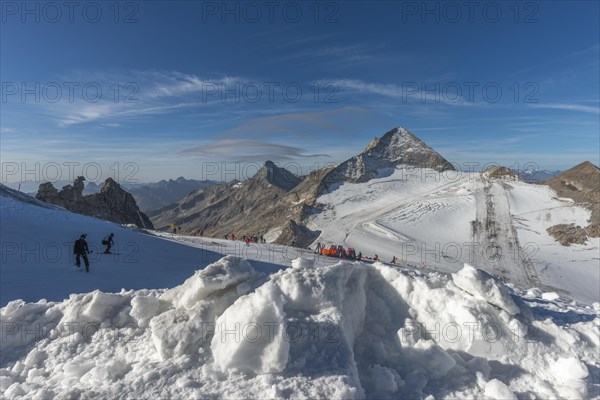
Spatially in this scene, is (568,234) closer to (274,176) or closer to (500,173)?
(500,173)

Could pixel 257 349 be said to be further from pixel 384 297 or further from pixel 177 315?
pixel 384 297

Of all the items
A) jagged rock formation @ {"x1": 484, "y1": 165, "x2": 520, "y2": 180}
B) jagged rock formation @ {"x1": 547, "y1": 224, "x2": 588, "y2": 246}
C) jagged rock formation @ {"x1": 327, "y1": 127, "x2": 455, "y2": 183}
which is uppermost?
jagged rock formation @ {"x1": 327, "y1": 127, "x2": 455, "y2": 183}

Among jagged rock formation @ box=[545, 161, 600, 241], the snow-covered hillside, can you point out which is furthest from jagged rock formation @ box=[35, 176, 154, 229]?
jagged rock formation @ box=[545, 161, 600, 241]

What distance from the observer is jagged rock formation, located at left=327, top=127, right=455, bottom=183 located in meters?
78.6

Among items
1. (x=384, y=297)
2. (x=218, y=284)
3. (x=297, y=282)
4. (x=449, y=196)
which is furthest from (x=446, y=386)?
(x=449, y=196)

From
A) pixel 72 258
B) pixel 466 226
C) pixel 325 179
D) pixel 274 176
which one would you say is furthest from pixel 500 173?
pixel 274 176

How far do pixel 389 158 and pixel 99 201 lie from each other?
2502 inches

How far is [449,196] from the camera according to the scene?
64375mm

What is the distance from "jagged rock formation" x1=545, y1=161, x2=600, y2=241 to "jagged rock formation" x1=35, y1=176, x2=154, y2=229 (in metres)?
60.9

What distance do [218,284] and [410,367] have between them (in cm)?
311

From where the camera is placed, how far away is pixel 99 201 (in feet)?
160

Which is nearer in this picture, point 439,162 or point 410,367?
point 410,367

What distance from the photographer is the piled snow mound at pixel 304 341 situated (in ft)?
15.4

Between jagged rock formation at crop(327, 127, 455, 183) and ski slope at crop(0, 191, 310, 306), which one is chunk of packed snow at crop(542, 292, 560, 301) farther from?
jagged rock formation at crop(327, 127, 455, 183)
